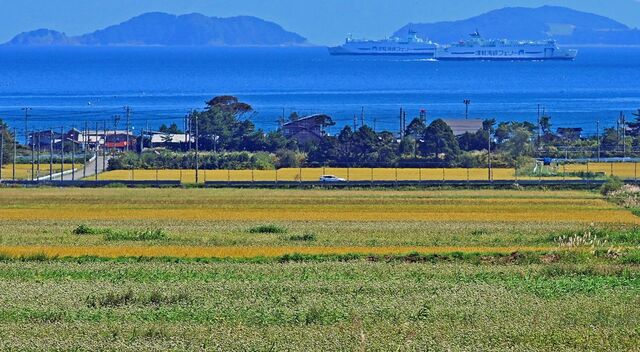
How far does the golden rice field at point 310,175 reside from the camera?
47656mm

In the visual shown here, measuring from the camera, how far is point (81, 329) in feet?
44.9

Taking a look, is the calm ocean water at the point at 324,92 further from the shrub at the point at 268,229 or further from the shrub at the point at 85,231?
the shrub at the point at 85,231

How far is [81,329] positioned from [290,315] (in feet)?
7.95

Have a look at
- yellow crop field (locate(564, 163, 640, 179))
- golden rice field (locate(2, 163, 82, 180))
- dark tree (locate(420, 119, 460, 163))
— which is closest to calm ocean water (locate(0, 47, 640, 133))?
dark tree (locate(420, 119, 460, 163))

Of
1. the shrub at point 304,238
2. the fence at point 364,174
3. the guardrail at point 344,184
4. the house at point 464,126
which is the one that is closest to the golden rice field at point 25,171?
the fence at point 364,174

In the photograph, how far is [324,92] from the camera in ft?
436

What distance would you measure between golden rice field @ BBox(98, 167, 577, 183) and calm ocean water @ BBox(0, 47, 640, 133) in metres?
34.7

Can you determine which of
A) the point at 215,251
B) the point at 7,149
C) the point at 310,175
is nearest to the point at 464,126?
the point at 310,175

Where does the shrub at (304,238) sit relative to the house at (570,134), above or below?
below

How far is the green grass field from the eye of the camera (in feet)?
44.2

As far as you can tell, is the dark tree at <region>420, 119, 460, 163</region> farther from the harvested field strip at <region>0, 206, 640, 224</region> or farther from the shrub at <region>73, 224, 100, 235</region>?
the shrub at <region>73, 224, 100, 235</region>

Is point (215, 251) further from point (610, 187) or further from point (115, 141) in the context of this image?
point (115, 141)

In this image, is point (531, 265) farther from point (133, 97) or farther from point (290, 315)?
point (133, 97)

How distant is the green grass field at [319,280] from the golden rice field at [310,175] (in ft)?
49.0
